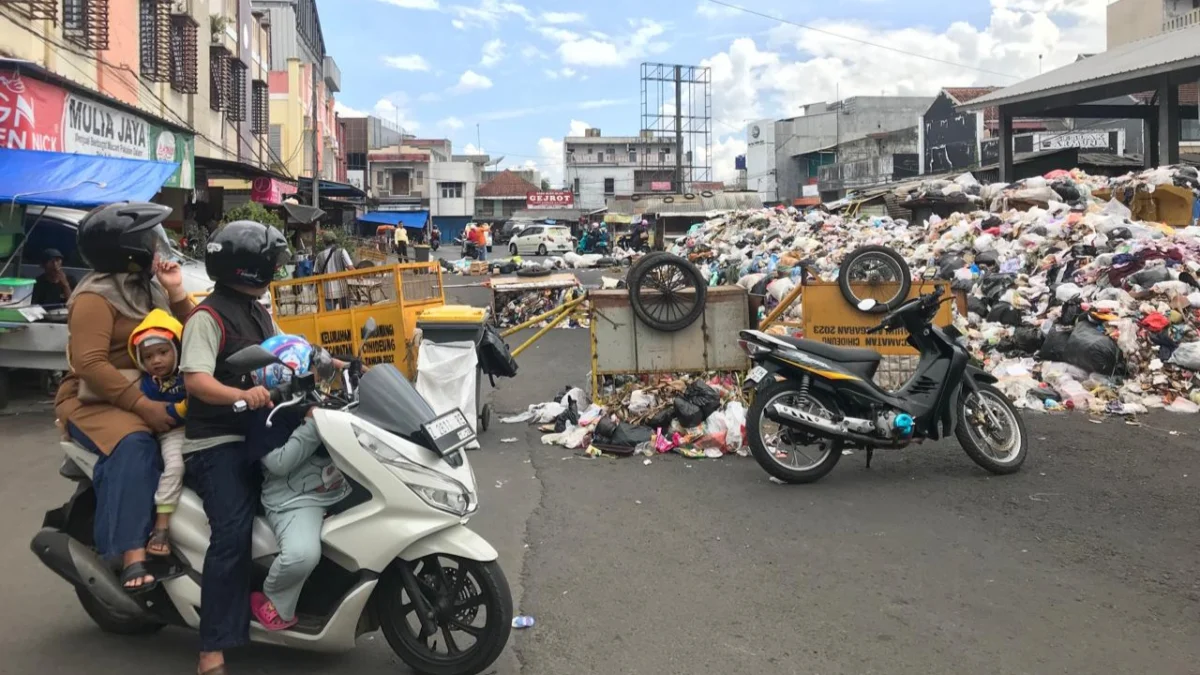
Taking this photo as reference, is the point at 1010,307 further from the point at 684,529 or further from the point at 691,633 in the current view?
the point at 691,633

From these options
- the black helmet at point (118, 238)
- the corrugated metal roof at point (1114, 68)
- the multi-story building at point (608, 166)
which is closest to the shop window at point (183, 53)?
the black helmet at point (118, 238)

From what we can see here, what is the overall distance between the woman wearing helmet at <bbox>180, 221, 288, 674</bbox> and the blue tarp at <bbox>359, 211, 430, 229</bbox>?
46046mm

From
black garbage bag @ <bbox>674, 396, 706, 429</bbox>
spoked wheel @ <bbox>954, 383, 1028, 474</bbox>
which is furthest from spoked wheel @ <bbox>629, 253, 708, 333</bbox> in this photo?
spoked wheel @ <bbox>954, 383, 1028, 474</bbox>

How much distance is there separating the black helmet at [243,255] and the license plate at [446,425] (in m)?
0.88

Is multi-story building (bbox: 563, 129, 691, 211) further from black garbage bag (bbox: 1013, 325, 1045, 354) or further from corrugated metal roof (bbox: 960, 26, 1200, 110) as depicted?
black garbage bag (bbox: 1013, 325, 1045, 354)

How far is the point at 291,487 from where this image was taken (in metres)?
3.35

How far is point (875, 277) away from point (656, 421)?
272 centimetres

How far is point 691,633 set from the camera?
12.7 ft

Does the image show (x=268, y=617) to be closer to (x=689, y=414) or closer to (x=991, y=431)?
(x=689, y=414)

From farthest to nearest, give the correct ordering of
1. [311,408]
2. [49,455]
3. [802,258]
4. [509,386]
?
1. [802,258]
2. [509,386]
3. [49,455]
4. [311,408]

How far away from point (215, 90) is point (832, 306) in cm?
1931

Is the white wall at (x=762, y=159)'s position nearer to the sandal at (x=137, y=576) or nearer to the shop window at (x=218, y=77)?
the shop window at (x=218, y=77)

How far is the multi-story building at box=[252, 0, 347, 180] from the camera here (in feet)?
122

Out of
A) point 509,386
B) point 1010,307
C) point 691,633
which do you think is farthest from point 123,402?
point 1010,307
